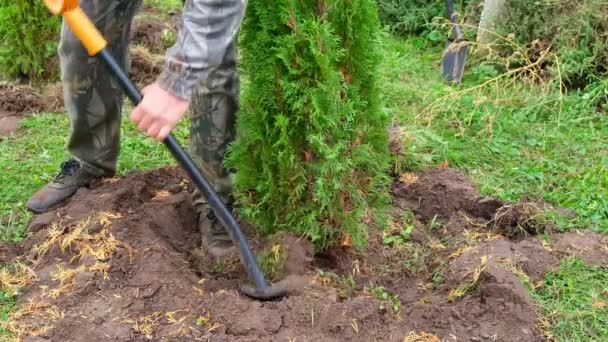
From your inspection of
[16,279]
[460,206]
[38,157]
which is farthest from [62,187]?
[460,206]

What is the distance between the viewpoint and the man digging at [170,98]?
8.68 ft

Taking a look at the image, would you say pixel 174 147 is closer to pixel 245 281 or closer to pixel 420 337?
pixel 245 281

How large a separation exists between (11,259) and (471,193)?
2.58 meters

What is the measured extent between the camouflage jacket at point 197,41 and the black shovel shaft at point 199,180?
0.22 metres

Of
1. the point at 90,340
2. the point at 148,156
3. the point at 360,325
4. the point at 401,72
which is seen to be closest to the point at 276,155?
the point at 360,325

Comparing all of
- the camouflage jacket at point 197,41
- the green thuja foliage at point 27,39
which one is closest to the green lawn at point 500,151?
the green thuja foliage at point 27,39

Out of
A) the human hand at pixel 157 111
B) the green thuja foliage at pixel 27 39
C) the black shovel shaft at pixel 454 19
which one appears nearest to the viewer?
Answer: the human hand at pixel 157 111

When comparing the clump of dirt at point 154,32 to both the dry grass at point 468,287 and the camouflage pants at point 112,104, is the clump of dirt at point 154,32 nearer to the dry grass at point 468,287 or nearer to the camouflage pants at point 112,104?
the camouflage pants at point 112,104

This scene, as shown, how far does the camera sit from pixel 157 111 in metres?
2.62

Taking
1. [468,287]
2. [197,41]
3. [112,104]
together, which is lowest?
[468,287]

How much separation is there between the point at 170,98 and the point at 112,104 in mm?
1527

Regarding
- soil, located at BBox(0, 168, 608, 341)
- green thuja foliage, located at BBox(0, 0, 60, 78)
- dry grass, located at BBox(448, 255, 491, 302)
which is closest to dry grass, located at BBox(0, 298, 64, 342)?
soil, located at BBox(0, 168, 608, 341)

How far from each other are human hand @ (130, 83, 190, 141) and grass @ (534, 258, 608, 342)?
189cm

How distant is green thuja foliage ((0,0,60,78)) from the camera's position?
587 centimetres
